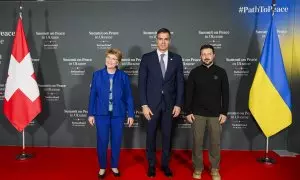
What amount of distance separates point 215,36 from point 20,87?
2.86 m

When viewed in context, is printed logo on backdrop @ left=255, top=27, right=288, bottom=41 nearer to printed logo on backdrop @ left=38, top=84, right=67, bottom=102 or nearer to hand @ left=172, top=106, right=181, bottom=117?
hand @ left=172, top=106, right=181, bottom=117

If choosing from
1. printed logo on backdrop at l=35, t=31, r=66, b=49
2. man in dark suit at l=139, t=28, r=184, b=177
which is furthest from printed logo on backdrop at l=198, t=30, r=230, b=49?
printed logo on backdrop at l=35, t=31, r=66, b=49

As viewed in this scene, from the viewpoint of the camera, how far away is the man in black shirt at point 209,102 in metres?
3.34

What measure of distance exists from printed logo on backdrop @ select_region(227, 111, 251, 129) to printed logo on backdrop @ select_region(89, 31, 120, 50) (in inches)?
82.2

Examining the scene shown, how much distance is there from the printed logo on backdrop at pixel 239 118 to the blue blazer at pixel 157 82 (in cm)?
140

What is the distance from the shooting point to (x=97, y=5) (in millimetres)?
4434

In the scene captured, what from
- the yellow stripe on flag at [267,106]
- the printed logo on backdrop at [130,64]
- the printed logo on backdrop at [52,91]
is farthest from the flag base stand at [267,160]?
the printed logo on backdrop at [52,91]

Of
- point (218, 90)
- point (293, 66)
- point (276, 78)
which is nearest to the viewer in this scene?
point (218, 90)

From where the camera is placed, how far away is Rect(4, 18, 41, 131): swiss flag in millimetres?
4039

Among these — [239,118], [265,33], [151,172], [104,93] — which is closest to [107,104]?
[104,93]

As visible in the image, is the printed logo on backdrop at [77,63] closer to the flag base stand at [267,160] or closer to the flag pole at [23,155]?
the flag pole at [23,155]

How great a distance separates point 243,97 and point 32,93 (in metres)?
3.05

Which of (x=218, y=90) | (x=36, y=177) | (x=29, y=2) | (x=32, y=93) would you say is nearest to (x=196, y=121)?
(x=218, y=90)

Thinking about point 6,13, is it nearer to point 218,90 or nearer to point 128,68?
point 128,68
